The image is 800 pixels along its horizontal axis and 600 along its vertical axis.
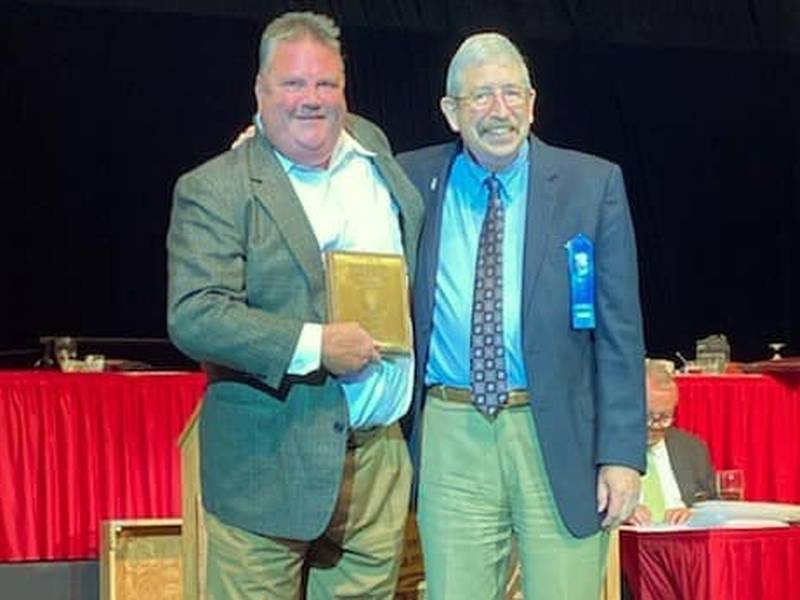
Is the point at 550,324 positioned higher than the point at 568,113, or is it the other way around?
the point at 568,113

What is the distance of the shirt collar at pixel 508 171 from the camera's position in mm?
2973

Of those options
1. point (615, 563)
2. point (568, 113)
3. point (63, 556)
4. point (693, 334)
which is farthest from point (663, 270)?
point (615, 563)

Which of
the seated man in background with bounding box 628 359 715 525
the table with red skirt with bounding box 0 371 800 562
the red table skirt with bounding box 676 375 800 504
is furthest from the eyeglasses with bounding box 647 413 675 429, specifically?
the table with red skirt with bounding box 0 371 800 562

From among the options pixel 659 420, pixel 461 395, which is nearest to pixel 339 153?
pixel 461 395

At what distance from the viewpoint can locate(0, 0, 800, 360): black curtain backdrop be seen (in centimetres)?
830

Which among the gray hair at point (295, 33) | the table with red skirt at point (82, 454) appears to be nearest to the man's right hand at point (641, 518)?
the table with red skirt at point (82, 454)

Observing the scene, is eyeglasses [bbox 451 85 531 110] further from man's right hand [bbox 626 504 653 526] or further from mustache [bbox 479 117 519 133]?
man's right hand [bbox 626 504 653 526]

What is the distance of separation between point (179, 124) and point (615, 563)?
526 centimetres

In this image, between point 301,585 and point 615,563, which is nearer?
point 301,585

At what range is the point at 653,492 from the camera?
16.0ft

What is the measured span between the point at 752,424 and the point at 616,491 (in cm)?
336

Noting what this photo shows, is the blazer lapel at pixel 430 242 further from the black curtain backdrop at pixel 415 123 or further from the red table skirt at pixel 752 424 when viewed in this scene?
the black curtain backdrop at pixel 415 123

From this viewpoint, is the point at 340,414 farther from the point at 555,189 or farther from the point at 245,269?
the point at 555,189

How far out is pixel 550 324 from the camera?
2.87 metres
